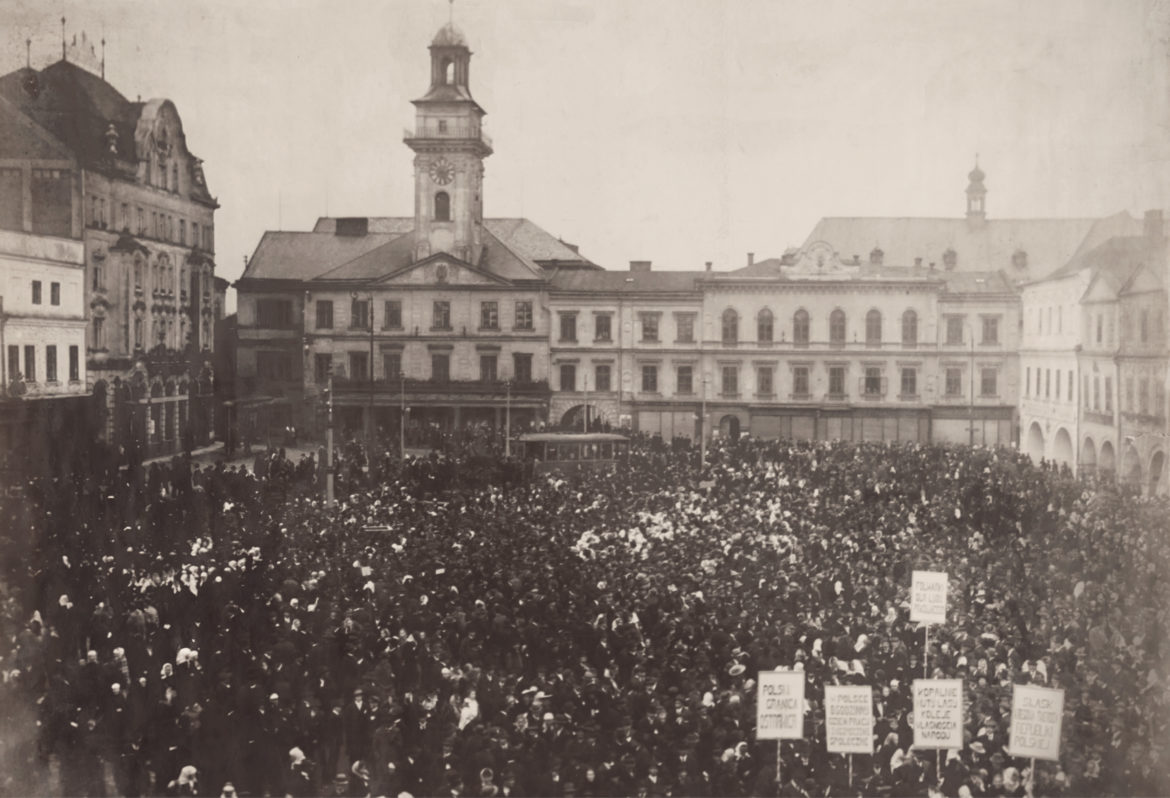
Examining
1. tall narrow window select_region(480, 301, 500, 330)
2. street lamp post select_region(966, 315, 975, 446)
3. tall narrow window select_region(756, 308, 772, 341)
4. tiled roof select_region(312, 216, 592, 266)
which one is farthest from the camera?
tall narrow window select_region(480, 301, 500, 330)

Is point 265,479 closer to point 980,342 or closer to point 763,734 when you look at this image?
point 763,734

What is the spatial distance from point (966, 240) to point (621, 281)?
6.98 m

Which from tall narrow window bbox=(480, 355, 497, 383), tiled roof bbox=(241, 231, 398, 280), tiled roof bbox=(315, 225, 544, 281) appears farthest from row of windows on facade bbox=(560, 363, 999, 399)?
A: tiled roof bbox=(241, 231, 398, 280)

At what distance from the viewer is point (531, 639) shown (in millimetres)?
9414

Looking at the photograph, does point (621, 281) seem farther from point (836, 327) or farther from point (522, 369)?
point (836, 327)

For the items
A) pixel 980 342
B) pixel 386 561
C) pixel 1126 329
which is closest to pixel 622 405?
pixel 980 342

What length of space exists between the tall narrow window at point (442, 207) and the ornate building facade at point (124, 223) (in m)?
5.53

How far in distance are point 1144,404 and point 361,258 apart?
1196cm

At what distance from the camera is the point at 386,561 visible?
11148 millimetres

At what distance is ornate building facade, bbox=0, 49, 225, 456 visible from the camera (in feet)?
32.8

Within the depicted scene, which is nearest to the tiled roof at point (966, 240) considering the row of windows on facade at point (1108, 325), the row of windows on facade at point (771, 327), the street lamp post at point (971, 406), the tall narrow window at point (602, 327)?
the row of windows on facade at point (1108, 325)

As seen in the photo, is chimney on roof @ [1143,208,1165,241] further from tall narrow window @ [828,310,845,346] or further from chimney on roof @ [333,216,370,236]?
chimney on roof @ [333,216,370,236]

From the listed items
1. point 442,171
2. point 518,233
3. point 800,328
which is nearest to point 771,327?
point 800,328

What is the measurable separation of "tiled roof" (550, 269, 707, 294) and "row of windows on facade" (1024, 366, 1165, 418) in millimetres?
5660
